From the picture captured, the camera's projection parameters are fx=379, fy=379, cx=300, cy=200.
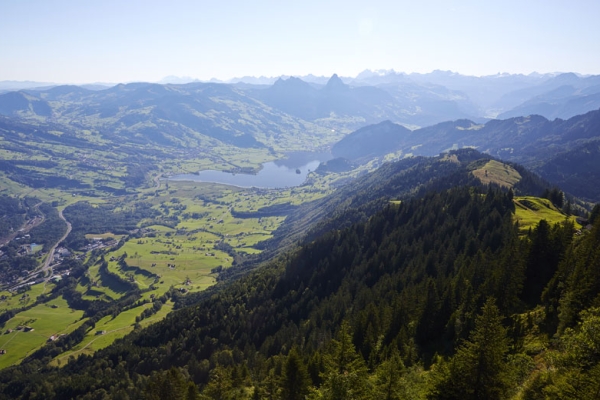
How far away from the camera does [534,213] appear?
13450cm

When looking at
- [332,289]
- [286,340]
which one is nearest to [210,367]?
[286,340]

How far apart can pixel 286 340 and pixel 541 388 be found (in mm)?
94903

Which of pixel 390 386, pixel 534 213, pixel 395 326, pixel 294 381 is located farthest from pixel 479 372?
pixel 534 213

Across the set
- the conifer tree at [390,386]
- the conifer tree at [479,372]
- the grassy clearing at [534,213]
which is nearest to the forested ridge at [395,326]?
the conifer tree at [479,372]

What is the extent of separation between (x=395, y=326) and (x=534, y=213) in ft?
276

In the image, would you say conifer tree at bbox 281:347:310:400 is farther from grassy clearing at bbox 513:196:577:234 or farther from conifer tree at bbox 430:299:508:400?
grassy clearing at bbox 513:196:577:234

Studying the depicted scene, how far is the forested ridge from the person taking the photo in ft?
125

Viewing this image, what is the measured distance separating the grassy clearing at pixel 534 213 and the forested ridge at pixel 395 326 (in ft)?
14.7

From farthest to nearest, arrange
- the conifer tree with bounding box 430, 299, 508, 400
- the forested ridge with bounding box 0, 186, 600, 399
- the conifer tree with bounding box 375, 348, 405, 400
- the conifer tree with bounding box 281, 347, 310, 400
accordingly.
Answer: the conifer tree with bounding box 281, 347, 310, 400 < the forested ridge with bounding box 0, 186, 600, 399 < the conifer tree with bounding box 375, 348, 405, 400 < the conifer tree with bounding box 430, 299, 508, 400

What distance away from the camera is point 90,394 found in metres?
132

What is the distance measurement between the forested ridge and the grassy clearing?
448cm

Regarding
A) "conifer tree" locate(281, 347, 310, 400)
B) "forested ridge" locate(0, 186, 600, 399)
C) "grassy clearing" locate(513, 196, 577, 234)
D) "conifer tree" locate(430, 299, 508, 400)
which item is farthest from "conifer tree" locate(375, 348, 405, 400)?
"grassy clearing" locate(513, 196, 577, 234)

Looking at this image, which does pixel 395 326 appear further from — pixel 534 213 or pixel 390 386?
pixel 534 213

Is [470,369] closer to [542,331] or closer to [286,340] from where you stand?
[542,331]
